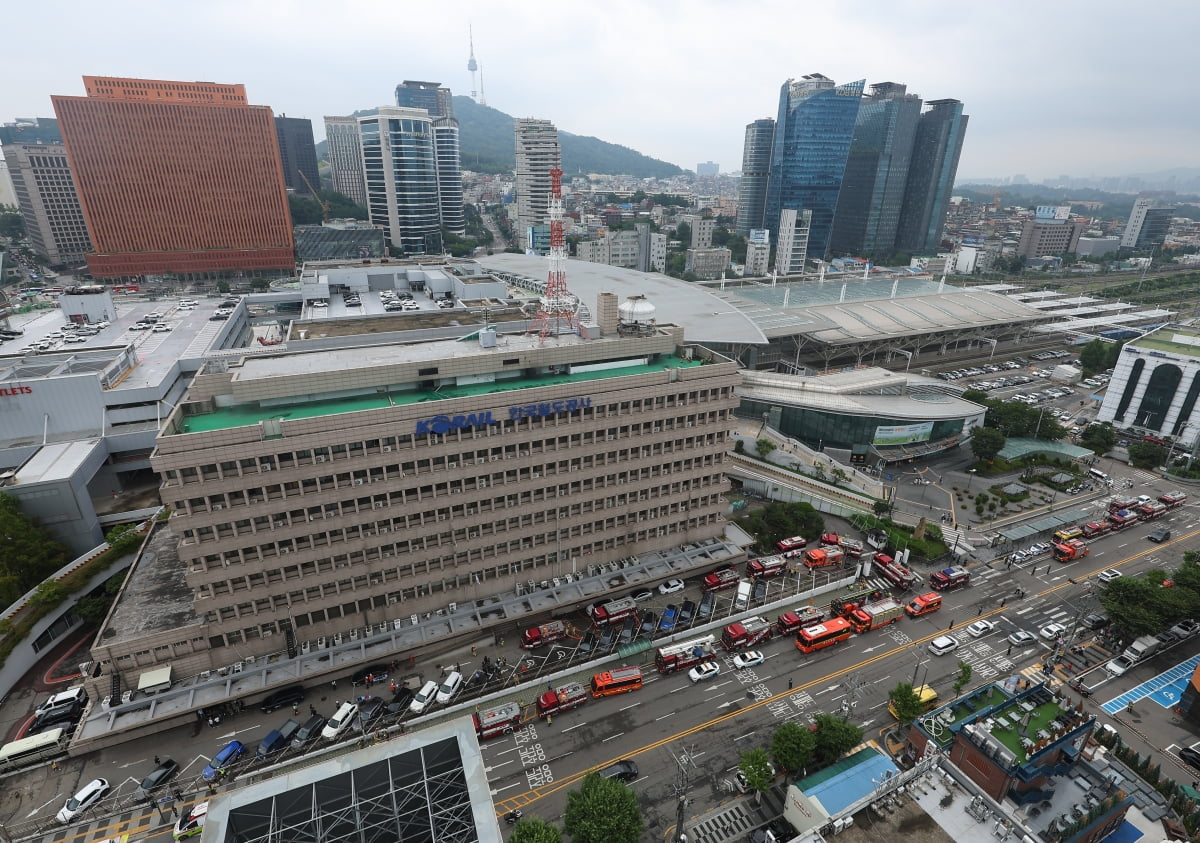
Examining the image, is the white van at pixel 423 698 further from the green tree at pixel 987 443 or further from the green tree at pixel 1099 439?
the green tree at pixel 1099 439

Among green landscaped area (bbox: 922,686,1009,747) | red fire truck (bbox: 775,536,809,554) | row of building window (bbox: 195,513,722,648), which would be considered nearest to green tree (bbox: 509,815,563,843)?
row of building window (bbox: 195,513,722,648)

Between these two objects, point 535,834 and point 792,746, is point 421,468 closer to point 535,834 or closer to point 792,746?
point 535,834

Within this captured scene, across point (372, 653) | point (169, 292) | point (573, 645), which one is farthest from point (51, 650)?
point (169, 292)

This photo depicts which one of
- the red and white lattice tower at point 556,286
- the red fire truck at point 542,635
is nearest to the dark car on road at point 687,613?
the red fire truck at point 542,635

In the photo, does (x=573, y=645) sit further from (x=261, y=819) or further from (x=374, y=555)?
(x=261, y=819)

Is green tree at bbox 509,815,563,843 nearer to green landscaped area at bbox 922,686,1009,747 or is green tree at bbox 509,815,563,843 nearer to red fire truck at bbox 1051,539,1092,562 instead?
green landscaped area at bbox 922,686,1009,747
